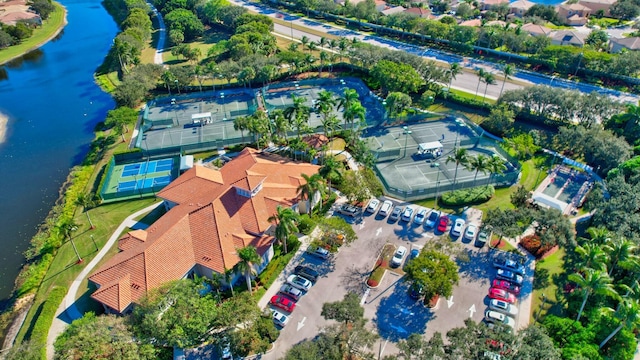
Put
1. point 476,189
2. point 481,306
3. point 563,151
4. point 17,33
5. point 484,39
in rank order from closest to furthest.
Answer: point 481,306 → point 476,189 → point 563,151 → point 484,39 → point 17,33

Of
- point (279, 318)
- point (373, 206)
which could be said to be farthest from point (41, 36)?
point (279, 318)

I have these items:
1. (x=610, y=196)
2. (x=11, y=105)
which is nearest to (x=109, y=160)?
(x=11, y=105)

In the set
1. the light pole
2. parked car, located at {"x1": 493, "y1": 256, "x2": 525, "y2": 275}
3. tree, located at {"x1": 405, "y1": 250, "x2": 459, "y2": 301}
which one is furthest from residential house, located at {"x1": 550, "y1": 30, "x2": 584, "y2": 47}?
tree, located at {"x1": 405, "y1": 250, "x2": 459, "y2": 301}

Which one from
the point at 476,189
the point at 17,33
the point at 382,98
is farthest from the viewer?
the point at 17,33

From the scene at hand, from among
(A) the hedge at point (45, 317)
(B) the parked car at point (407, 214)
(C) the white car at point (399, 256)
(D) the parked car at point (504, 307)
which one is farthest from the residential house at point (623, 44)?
(A) the hedge at point (45, 317)

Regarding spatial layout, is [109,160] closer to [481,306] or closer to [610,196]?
[481,306]

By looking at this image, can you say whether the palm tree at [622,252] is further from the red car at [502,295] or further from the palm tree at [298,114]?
the palm tree at [298,114]
